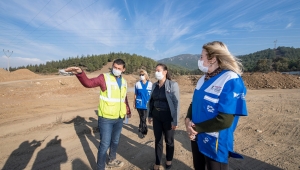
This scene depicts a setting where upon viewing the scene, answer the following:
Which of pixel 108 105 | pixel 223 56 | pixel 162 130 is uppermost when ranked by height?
pixel 223 56

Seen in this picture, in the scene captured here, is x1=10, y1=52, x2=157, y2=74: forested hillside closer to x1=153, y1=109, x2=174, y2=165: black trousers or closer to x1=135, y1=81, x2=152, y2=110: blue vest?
x1=135, y1=81, x2=152, y2=110: blue vest

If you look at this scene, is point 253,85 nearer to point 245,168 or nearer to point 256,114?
point 256,114

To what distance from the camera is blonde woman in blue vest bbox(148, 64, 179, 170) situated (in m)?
3.24

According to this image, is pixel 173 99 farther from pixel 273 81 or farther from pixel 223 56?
pixel 273 81

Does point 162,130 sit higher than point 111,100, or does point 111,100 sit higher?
point 111,100

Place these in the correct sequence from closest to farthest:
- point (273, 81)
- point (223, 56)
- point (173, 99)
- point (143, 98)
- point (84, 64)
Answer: point (223, 56)
point (173, 99)
point (143, 98)
point (273, 81)
point (84, 64)

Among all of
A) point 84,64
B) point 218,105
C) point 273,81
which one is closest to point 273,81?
point 273,81

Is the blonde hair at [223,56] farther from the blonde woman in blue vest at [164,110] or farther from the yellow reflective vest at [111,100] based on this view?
the yellow reflective vest at [111,100]

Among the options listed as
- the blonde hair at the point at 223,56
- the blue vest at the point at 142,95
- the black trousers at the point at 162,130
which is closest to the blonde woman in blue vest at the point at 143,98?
the blue vest at the point at 142,95

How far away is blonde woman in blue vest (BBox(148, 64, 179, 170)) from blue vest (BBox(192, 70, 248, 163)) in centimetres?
133

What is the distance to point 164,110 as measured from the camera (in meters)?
3.28

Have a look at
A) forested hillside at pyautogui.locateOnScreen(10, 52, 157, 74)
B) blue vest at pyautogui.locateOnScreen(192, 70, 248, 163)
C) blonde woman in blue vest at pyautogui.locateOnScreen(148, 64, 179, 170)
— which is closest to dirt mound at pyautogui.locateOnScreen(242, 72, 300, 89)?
blonde woman in blue vest at pyautogui.locateOnScreen(148, 64, 179, 170)

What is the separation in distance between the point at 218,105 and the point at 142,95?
12.9ft

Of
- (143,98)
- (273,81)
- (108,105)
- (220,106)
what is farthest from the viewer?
(273,81)
